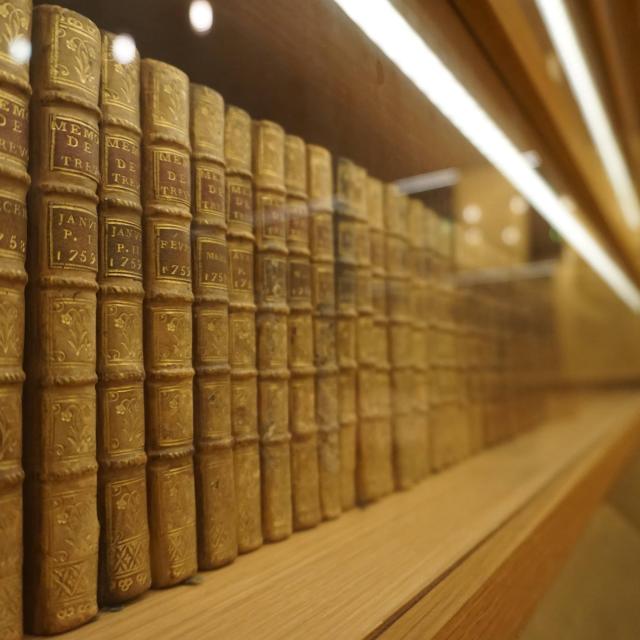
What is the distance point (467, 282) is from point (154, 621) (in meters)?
0.90

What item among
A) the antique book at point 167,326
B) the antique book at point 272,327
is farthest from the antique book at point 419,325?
the antique book at point 167,326

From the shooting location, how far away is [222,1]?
2.02ft

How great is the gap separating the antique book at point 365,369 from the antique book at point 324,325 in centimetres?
6

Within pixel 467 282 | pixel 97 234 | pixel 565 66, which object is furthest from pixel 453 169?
pixel 97 234

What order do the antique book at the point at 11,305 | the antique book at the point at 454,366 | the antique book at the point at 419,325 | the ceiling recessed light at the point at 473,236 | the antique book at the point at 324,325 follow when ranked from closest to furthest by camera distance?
the antique book at the point at 11,305 < the antique book at the point at 324,325 < the antique book at the point at 419,325 < the antique book at the point at 454,366 < the ceiling recessed light at the point at 473,236

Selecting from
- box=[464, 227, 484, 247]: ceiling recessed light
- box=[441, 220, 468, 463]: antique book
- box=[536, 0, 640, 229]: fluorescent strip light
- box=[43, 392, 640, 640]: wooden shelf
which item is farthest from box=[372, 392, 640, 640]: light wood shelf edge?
box=[536, 0, 640, 229]: fluorescent strip light

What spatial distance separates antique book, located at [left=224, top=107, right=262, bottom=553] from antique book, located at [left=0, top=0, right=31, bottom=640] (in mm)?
215

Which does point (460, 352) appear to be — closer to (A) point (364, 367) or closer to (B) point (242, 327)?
(A) point (364, 367)

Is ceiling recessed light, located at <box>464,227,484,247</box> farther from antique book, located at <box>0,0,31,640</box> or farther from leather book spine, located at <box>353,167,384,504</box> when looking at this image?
antique book, located at <box>0,0,31,640</box>

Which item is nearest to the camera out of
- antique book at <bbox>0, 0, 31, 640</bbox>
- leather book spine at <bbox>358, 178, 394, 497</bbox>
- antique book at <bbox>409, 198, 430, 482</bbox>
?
antique book at <bbox>0, 0, 31, 640</bbox>

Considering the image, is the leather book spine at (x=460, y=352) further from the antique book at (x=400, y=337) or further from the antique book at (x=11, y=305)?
the antique book at (x=11, y=305)

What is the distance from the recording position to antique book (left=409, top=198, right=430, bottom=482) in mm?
1010

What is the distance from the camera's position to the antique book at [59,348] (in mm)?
471

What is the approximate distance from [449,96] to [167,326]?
50 cm
